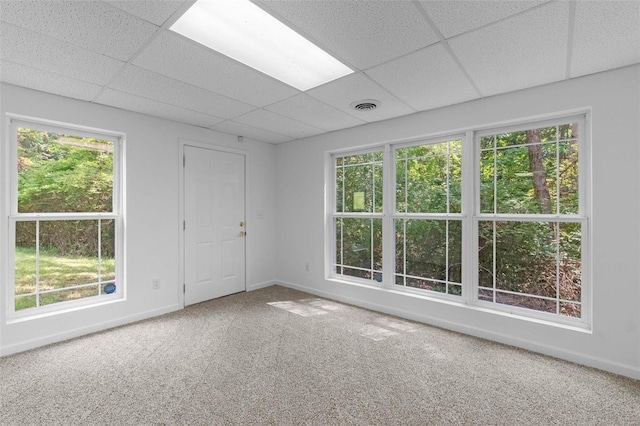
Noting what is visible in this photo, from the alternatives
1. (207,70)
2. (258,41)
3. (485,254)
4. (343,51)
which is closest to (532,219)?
(485,254)

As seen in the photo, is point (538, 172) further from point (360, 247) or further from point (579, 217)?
point (360, 247)

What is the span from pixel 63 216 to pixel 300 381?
277 centimetres

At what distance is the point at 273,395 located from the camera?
200 centimetres

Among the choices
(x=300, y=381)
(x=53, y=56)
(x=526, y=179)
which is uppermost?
(x=53, y=56)

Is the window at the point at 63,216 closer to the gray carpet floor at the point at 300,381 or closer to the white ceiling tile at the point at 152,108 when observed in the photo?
the white ceiling tile at the point at 152,108

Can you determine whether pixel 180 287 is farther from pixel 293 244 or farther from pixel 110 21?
pixel 110 21

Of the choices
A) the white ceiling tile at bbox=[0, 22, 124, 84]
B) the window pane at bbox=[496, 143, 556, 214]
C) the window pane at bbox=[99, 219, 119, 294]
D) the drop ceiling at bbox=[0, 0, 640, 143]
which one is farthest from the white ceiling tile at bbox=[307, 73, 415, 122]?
the window pane at bbox=[99, 219, 119, 294]

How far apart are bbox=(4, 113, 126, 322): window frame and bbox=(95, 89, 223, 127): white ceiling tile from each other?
332mm

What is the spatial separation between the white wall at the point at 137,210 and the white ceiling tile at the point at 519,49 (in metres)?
3.19

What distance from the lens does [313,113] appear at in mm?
3350

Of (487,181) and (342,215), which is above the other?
(487,181)

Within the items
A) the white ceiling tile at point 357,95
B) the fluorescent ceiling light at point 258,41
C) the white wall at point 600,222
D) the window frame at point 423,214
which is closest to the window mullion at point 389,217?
the window frame at point 423,214

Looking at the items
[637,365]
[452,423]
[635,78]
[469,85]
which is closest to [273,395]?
[452,423]

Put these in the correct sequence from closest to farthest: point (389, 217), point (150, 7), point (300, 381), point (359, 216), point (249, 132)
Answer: point (150, 7)
point (300, 381)
point (389, 217)
point (359, 216)
point (249, 132)
